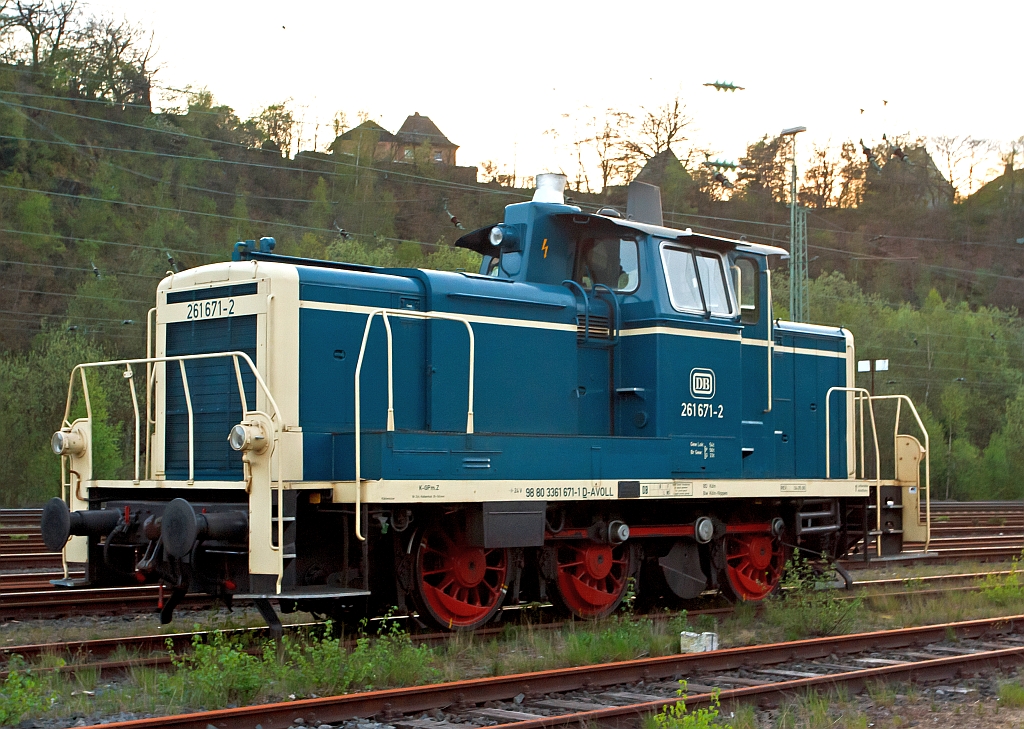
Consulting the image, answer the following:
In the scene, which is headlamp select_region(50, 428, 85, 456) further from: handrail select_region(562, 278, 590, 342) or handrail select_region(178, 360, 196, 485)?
handrail select_region(562, 278, 590, 342)

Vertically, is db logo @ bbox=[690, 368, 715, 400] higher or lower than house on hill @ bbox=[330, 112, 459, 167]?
lower

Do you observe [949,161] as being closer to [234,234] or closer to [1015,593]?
[234,234]

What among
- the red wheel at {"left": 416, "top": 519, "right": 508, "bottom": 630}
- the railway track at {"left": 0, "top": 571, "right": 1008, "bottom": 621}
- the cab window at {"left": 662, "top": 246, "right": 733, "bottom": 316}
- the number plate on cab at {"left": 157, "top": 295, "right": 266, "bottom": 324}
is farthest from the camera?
the cab window at {"left": 662, "top": 246, "right": 733, "bottom": 316}

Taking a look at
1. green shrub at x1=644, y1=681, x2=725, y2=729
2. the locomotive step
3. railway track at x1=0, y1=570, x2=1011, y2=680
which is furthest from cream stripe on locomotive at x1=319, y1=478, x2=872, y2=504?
green shrub at x1=644, y1=681, x2=725, y2=729

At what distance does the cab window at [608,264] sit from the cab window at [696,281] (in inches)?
12.0

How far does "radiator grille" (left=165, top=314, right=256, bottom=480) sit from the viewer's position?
27.1ft

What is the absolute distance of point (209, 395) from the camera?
8492 millimetres

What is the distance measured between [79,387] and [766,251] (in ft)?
76.1

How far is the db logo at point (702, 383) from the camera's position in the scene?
9.89m

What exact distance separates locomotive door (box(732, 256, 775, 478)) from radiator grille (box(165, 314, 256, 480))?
15.8 ft

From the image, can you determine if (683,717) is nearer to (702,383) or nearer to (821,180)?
(702,383)

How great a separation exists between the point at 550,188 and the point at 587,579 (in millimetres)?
3560

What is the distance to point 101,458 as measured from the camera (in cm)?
2681

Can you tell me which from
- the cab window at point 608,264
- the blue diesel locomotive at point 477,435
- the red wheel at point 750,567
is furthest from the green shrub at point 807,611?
the cab window at point 608,264
